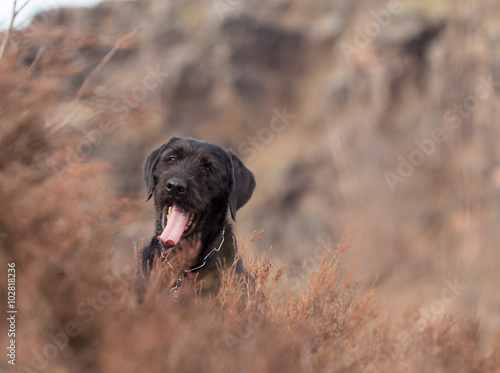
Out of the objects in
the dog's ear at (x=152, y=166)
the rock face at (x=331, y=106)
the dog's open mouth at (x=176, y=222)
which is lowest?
the rock face at (x=331, y=106)

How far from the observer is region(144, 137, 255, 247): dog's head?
4.32 metres

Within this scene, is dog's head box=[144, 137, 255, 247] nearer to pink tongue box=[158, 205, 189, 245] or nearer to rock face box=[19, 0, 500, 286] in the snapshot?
pink tongue box=[158, 205, 189, 245]

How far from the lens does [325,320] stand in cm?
375

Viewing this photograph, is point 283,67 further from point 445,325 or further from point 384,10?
point 445,325

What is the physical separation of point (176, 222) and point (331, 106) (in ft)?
98.9

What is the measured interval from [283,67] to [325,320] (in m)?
35.8

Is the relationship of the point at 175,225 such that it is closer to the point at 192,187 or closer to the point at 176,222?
the point at 176,222

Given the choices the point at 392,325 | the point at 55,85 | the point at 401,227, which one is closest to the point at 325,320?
the point at 392,325

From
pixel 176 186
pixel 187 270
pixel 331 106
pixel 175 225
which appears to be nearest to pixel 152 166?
pixel 176 186

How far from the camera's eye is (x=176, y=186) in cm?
427

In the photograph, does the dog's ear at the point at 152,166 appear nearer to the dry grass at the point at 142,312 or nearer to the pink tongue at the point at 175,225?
the pink tongue at the point at 175,225

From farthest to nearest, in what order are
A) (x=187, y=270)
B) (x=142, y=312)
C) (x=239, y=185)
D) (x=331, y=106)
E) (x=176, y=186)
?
(x=331, y=106) < (x=239, y=185) < (x=176, y=186) < (x=187, y=270) < (x=142, y=312)

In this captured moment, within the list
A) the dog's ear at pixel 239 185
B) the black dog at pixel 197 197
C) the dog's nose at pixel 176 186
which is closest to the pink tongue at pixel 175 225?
the black dog at pixel 197 197

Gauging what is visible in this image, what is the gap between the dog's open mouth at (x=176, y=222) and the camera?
14.0 feet
